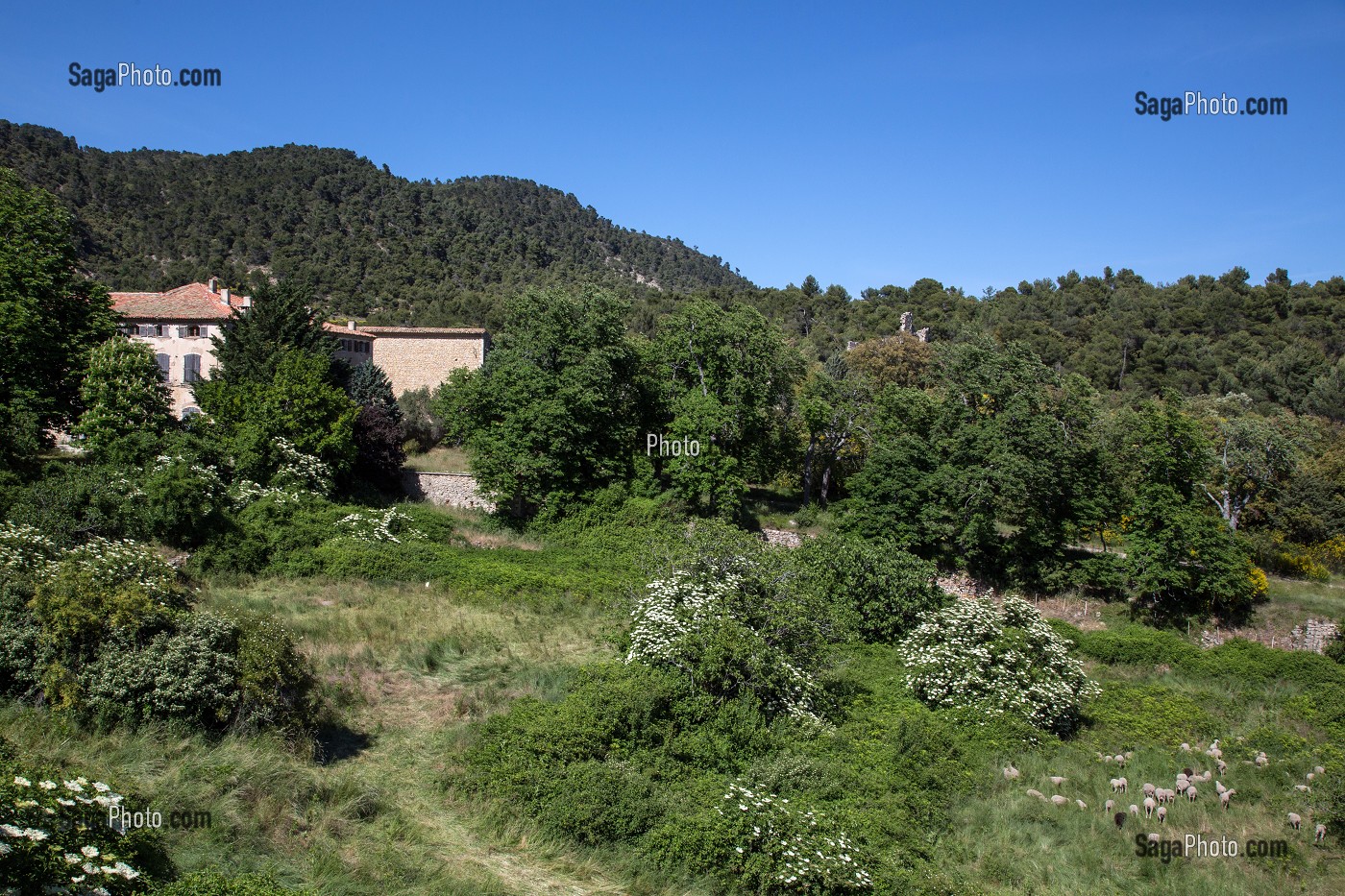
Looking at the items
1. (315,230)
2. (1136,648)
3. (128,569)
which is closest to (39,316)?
(128,569)

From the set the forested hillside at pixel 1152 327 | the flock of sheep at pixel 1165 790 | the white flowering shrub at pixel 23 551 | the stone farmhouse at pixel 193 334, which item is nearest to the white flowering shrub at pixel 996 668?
the flock of sheep at pixel 1165 790

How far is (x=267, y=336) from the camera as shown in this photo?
31.1 meters

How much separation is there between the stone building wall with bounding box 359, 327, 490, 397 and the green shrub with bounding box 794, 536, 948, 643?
31.3m

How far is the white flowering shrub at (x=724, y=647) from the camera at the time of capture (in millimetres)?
Result: 14406

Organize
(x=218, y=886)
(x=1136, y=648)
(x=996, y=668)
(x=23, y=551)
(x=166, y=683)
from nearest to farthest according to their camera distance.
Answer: (x=218, y=886), (x=166, y=683), (x=23, y=551), (x=996, y=668), (x=1136, y=648)

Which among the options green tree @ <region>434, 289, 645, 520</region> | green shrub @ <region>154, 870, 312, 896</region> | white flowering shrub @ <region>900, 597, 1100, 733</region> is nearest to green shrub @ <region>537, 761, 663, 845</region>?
green shrub @ <region>154, 870, 312, 896</region>

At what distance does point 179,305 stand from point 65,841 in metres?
36.7

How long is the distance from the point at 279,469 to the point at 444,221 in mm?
90461

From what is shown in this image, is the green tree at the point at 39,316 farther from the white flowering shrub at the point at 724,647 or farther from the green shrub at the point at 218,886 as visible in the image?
the green shrub at the point at 218,886

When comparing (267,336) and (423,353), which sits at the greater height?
(423,353)

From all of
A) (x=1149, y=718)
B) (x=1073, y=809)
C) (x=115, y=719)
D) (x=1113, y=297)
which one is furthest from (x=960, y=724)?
(x=1113, y=297)

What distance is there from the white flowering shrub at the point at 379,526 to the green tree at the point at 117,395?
7105mm

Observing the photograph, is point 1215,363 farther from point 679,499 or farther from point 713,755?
point 713,755

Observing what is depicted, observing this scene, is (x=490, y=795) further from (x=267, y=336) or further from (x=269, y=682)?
(x=267, y=336)
